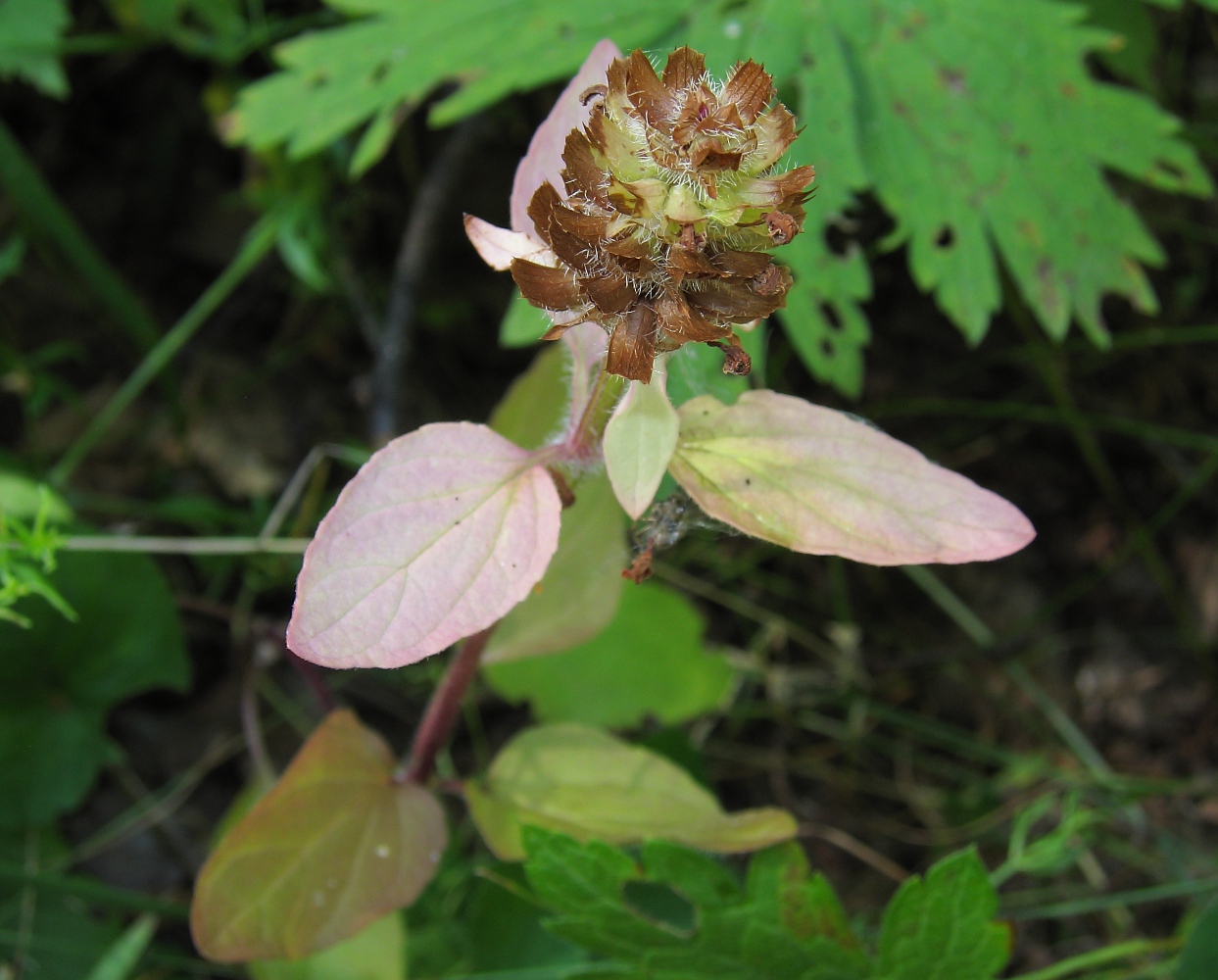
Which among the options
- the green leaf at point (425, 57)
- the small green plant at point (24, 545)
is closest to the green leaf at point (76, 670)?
the small green plant at point (24, 545)

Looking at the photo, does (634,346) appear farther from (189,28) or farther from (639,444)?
(189,28)

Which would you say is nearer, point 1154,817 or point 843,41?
point 843,41

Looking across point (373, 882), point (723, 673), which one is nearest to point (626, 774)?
point (373, 882)

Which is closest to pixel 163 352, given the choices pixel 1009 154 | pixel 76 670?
pixel 76 670

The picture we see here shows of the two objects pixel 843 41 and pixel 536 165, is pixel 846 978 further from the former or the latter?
pixel 843 41

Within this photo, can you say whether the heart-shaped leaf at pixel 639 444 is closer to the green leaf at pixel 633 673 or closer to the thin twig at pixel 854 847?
the green leaf at pixel 633 673

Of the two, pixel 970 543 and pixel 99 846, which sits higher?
pixel 970 543
